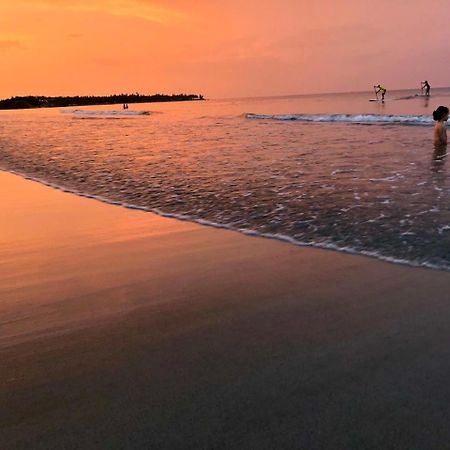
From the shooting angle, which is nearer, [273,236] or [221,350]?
[221,350]

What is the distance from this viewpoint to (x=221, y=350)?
2.96 metres

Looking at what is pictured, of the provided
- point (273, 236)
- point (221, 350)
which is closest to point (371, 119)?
point (273, 236)

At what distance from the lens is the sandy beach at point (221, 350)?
7.16 ft

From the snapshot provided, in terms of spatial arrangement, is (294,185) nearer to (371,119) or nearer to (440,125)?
(440,125)

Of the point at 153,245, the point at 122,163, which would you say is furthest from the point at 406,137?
the point at 153,245

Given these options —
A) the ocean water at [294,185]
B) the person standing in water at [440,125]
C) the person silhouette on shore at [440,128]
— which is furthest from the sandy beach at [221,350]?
the person standing in water at [440,125]

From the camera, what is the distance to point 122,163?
44.3 ft

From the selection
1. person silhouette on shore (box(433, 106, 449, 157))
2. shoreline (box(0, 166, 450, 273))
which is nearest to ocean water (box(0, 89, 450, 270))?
shoreline (box(0, 166, 450, 273))

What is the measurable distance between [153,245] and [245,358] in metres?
2.96

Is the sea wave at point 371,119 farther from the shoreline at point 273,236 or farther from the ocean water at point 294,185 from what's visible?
the shoreline at point 273,236

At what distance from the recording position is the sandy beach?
218 cm

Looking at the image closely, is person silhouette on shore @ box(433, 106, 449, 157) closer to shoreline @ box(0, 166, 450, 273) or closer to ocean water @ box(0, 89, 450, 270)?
ocean water @ box(0, 89, 450, 270)

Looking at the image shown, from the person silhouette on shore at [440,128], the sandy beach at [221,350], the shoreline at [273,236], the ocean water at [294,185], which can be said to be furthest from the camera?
the person silhouette on shore at [440,128]

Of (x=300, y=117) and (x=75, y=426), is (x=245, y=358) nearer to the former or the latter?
(x=75, y=426)
